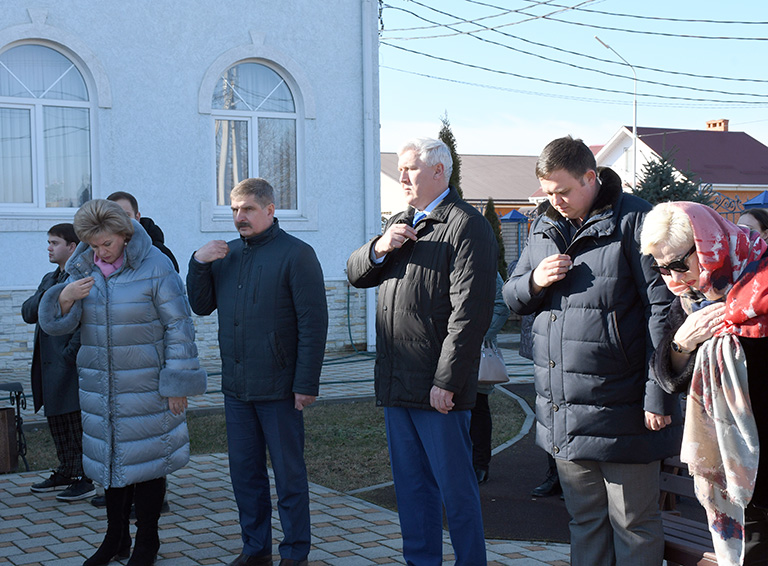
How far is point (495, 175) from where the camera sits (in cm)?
6112

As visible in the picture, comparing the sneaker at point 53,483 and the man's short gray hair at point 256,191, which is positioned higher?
the man's short gray hair at point 256,191

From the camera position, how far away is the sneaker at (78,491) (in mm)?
6426

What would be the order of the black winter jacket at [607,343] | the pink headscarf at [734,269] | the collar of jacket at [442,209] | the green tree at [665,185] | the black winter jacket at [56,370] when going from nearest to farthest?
1. the pink headscarf at [734,269]
2. the black winter jacket at [607,343]
3. the collar of jacket at [442,209]
4. the black winter jacket at [56,370]
5. the green tree at [665,185]

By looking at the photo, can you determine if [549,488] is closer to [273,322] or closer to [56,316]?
[273,322]

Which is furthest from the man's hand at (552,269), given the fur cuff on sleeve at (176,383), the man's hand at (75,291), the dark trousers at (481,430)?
the dark trousers at (481,430)

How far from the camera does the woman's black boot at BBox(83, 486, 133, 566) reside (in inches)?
198

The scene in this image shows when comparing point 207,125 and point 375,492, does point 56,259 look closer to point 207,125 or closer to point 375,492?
point 375,492

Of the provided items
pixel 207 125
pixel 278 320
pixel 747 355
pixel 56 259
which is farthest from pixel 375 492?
pixel 207 125

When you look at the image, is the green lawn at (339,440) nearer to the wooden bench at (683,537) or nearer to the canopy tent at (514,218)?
the wooden bench at (683,537)

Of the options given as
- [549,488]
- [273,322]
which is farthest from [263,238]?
[549,488]

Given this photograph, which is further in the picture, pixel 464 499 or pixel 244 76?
pixel 244 76

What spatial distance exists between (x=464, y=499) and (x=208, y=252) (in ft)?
6.30

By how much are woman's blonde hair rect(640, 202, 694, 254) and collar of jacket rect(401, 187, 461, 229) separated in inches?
52.6

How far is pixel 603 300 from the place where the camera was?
3760 millimetres
